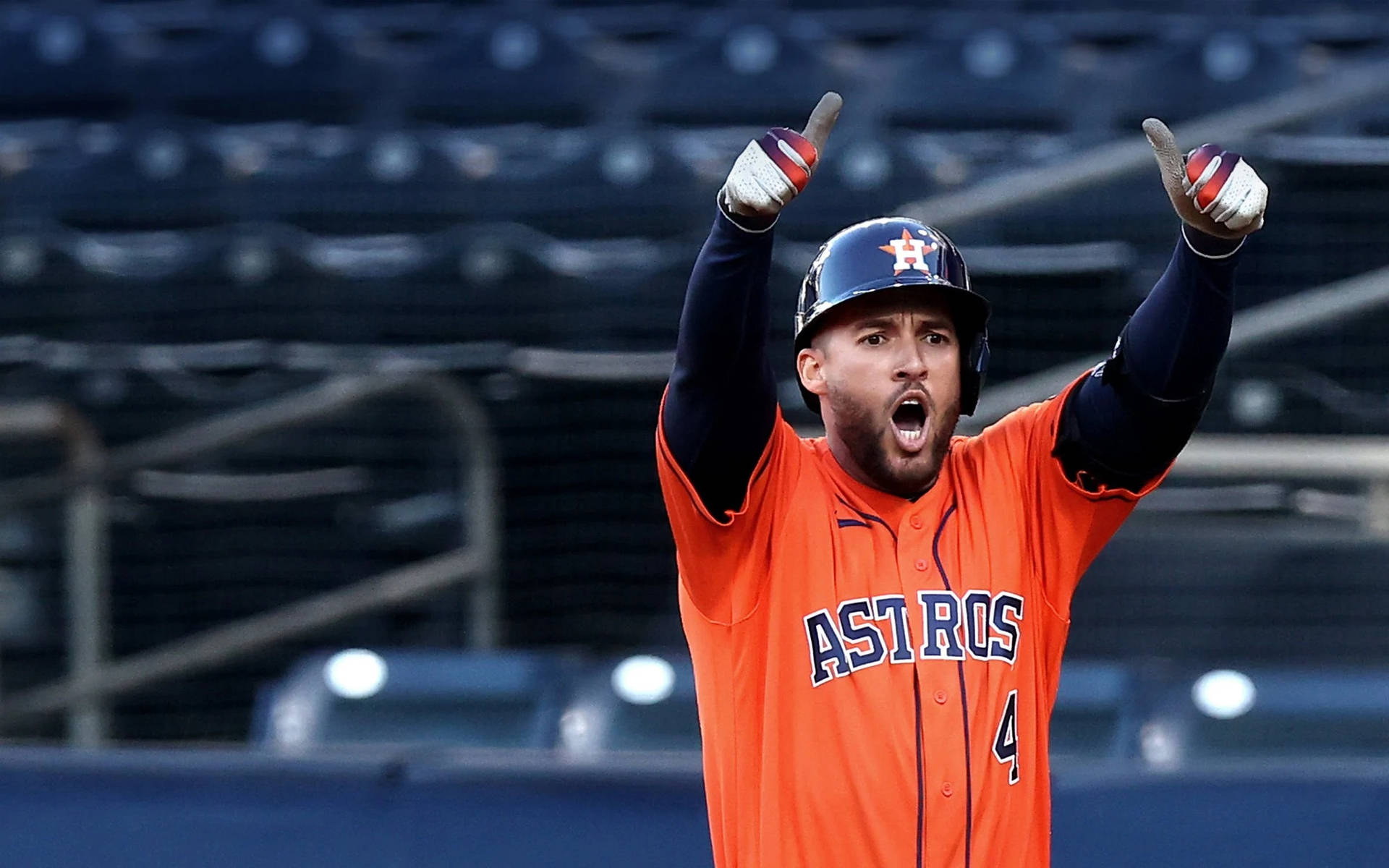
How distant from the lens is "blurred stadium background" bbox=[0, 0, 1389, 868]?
282 centimetres

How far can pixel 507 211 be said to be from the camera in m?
5.02

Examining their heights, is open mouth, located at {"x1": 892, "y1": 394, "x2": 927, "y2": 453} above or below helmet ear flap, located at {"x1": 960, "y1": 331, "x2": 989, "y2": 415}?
below

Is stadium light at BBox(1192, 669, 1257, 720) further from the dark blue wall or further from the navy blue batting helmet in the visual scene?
the navy blue batting helmet

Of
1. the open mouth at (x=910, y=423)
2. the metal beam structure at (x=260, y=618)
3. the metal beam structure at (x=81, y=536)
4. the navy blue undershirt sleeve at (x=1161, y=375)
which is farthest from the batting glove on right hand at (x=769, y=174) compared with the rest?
the metal beam structure at (x=81, y=536)

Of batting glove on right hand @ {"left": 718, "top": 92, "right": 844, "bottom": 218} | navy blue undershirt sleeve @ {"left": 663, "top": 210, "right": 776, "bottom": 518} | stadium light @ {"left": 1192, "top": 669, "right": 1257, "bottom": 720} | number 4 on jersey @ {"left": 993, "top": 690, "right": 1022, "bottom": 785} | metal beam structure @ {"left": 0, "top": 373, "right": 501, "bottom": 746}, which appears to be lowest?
number 4 on jersey @ {"left": 993, "top": 690, "right": 1022, "bottom": 785}

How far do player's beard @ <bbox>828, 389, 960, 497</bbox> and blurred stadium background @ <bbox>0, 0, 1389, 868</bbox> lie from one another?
1118 millimetres

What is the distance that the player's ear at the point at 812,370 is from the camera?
1838 millimetres

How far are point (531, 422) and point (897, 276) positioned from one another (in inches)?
102

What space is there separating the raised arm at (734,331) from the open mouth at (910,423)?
0.13 m

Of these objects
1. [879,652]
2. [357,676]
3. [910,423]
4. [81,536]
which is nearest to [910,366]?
[910,423]

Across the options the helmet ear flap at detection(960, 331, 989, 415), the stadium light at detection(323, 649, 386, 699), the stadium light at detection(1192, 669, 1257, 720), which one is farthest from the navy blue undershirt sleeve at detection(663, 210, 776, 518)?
the stadium light at detection(323, 649, 386, 699)

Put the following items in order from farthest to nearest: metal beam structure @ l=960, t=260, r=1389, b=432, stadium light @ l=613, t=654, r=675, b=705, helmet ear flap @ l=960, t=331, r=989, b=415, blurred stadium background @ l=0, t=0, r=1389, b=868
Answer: metal beam structure @ l=960, t=260, r=1389, b=432
stadium light @ l=613, t=654, r=675, b=705
blurred stadium background @ l=0, t=0, r=1389, b=868
helmet ear flap @ l=960, t=331, r=989, b=415

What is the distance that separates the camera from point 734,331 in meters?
1.67

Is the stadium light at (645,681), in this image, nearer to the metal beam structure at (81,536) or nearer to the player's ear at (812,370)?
the metal beam structure at (81,536)
